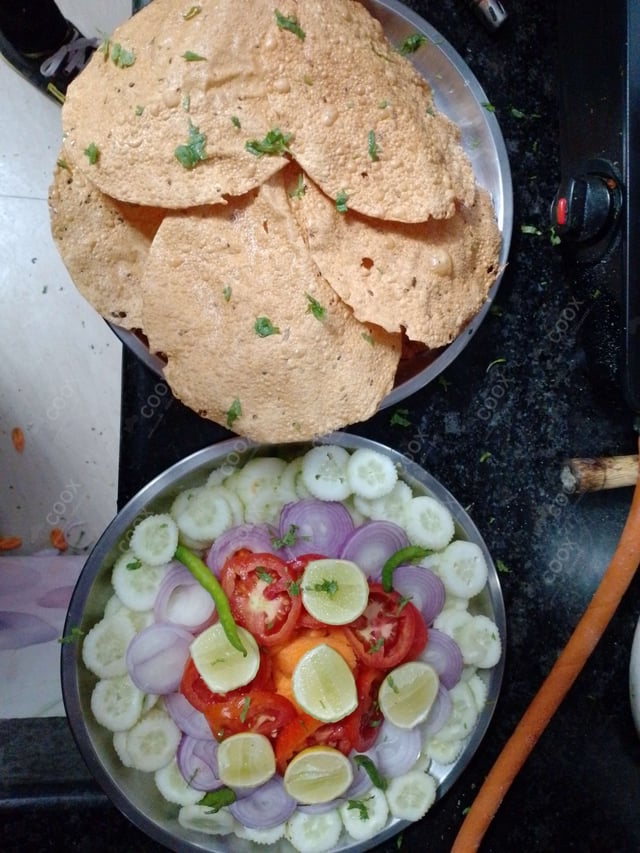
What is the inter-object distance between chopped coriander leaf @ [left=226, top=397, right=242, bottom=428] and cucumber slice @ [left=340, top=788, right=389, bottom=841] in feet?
2.00

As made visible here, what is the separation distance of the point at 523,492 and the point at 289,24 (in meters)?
0.79

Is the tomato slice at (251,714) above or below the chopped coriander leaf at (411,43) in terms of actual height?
below

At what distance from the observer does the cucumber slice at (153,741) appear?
3.49 ft

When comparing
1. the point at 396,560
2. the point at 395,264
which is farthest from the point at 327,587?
the point at 395,264

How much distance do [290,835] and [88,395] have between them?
761mm

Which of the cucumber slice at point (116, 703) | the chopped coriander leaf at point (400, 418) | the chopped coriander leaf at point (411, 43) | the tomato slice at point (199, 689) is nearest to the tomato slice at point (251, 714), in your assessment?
the tomato slice at point (199, 689)

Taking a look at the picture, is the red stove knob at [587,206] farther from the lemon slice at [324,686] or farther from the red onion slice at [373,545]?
the lemon slice at [324,686]

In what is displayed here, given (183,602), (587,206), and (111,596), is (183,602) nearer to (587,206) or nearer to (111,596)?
(111,596)

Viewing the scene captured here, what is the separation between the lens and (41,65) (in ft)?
3.99

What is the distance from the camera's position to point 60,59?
1.21m

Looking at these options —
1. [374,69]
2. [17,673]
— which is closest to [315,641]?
[17,673]

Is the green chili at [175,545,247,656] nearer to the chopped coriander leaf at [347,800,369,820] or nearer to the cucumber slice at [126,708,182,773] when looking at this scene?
the cucumber slice at [126,708,182,773]

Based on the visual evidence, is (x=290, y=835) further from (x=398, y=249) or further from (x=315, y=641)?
(x=398, y=249)

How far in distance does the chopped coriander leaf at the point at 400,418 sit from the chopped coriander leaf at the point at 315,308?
33 centimetres
